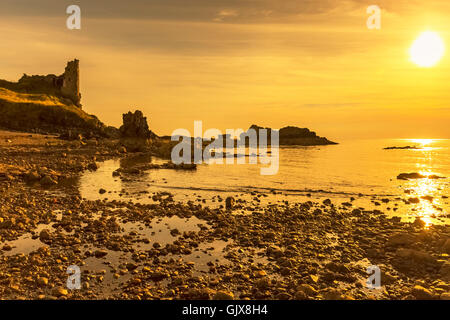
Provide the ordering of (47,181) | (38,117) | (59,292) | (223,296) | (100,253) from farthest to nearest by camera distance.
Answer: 1. (38,117)
2. (47,181)
3. (100,253)
4. (223,296)
5. (59,292)

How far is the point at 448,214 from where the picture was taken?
1980 centimetres

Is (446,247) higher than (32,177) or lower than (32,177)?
lower

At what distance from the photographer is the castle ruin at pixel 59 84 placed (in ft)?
414

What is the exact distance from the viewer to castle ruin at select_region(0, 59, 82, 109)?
126125mm

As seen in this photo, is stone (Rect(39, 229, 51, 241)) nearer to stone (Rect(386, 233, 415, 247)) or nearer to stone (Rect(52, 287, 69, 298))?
stone (Rect(52, 287, 69, 298))

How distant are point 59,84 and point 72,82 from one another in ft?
18.7

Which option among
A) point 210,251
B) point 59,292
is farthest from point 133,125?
point 59,292

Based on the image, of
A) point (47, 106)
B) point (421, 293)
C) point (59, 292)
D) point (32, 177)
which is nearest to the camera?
point (59, 292)

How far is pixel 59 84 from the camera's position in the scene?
134m

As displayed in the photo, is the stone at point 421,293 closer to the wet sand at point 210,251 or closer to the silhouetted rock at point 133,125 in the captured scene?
the wet sand at point 210,251

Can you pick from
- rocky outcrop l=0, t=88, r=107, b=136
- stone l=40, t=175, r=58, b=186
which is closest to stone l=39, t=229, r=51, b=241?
stone l=40, t=175, r=58, b=186

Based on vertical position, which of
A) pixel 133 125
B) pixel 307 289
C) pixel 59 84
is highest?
pixel 59 84

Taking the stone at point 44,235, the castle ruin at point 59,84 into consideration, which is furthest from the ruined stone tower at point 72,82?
the stone at point 44,235

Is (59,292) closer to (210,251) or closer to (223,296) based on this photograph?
(223,296)
